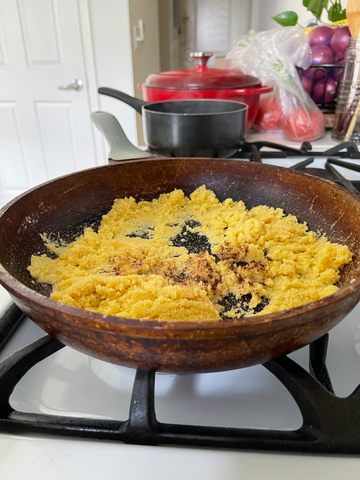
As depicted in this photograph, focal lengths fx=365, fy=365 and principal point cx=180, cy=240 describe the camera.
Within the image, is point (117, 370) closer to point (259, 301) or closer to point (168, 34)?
point (259, 301)

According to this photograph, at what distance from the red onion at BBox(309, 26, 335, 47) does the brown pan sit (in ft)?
2.61

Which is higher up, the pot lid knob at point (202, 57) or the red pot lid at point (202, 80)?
the pot lid knob at point (202, 57)

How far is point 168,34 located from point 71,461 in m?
3.56

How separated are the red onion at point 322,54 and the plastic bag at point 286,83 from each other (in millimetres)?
40

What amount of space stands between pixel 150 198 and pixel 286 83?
0.71 meters

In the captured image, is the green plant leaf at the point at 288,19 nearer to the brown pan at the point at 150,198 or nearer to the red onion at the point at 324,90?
the red onion at the point at 324,90

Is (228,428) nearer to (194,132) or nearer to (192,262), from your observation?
(192,262)

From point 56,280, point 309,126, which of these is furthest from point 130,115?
point 56,280

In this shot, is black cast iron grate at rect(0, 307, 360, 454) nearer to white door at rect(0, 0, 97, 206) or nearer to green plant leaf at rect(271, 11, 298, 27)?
green plant leaf at rect(271, 11, 298, 27)

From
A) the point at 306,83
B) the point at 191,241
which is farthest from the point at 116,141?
the point at 306,83

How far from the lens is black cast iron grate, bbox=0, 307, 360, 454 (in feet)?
1.02

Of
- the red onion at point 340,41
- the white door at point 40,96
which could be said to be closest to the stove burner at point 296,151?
the red onion at point 340,41

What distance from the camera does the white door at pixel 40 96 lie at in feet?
6.08

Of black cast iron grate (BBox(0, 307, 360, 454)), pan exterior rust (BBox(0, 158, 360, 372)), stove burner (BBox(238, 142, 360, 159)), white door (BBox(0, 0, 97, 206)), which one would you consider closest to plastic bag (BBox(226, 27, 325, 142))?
stove burner (BBox(238, 142, 360, 159))
